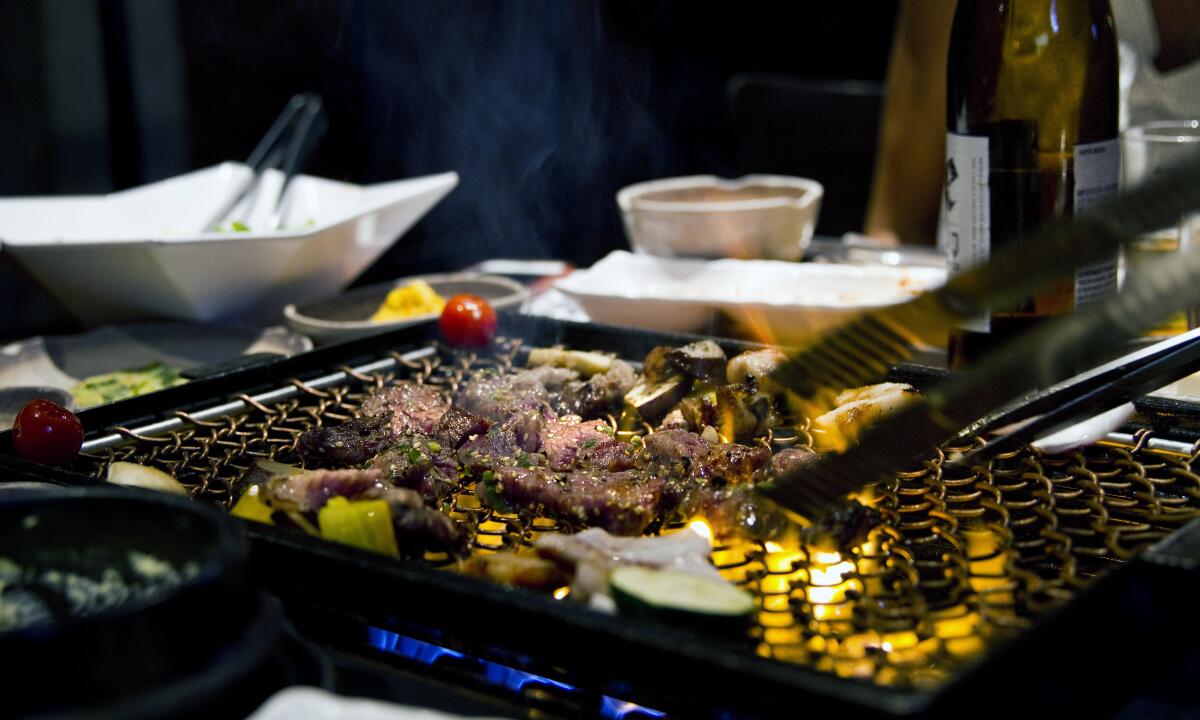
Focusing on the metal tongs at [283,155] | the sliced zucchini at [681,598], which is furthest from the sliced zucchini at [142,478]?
the metal tongs at [283,155]

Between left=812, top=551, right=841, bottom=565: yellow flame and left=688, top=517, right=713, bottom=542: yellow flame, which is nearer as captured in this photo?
left=812, top=551, right=841, bottom=565: yellow flame

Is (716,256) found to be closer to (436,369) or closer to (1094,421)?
(436,369)

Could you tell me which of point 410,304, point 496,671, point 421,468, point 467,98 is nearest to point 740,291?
point 410,304

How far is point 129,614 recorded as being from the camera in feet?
4.04

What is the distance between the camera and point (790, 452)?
7.05 ft

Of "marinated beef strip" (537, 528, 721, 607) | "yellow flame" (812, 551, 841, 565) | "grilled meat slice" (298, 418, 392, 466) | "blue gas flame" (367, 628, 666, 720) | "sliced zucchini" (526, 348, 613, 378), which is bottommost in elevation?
"blue gas flame" (367, 628, 666, 720)

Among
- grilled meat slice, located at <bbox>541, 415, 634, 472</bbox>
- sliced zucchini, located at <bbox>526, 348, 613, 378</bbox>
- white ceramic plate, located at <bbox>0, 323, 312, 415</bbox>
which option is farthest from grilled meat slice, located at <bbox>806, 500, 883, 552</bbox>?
white ceramic plate, located at <bbox>0, 323, 312, 415</bbox>

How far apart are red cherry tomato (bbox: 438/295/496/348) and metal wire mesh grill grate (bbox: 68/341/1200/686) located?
74 centimetres

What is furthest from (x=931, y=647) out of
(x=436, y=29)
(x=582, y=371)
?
(x=436, y=29)

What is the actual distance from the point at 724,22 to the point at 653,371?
9065 millimetres

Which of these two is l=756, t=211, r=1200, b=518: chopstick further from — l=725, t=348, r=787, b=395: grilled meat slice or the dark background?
the dark background

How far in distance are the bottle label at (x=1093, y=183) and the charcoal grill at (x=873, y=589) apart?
50cm

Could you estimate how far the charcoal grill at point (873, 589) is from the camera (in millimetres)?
1338

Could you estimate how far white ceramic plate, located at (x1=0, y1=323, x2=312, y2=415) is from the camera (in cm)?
337
